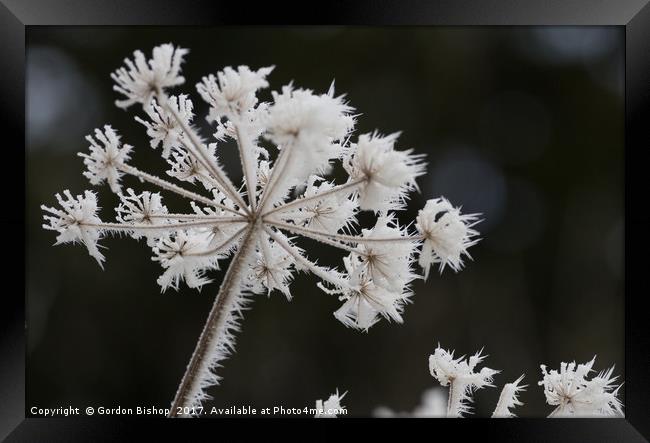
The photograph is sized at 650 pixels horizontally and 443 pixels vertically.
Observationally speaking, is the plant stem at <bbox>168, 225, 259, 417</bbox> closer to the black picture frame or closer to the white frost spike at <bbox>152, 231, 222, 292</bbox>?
the white frost spike at <bbox>152, 231, 222, 292</bbox>

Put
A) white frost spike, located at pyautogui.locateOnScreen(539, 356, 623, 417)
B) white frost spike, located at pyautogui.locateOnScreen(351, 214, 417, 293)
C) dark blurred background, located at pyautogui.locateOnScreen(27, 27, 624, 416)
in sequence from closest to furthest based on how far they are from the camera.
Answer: white frost spike, located at pyautogui.locateOnScreen(351, 214, 417, 293), white frost spike, located at pyautogui.locateOnScreen(539, 356, 623, 417), dark blurred background, located at pyautogui.locateOnScreen(27, 27, 624, 416)

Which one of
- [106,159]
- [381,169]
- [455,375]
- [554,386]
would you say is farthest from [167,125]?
[554,386]

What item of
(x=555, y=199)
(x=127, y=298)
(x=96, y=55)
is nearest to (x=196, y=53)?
(x=96, y=55)

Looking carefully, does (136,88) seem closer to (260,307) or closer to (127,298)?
(127,298)

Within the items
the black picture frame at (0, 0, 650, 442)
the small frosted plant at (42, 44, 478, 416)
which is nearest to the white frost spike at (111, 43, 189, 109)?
the small frosted plant at (42, 44, 478, 416)

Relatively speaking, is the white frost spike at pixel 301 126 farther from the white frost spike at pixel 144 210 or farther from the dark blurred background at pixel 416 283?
the dark blurred background at pixel 416 283
